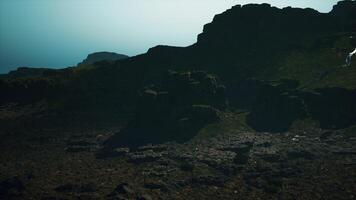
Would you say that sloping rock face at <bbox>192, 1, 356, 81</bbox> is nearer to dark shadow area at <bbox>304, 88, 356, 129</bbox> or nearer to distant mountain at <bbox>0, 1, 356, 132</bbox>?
distant mountain at <bbox>0, 1, 356, 132</bbox>

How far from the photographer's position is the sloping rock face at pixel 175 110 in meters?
125

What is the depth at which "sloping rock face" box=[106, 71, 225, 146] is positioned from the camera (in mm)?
124969

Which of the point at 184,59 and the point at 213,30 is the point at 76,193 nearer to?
the point at 184,59

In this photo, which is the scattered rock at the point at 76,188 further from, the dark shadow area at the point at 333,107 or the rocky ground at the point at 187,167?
the dark shadow area at the point at 333,107

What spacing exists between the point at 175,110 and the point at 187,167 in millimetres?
39517

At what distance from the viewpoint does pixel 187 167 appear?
3794 inches

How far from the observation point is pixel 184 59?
17450 centimetres

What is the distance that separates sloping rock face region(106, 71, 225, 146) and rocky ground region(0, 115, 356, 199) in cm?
794

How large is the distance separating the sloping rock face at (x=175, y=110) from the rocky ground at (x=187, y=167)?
7.94 m

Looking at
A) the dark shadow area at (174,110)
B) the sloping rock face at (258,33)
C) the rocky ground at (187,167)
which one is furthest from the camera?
the sloping rock face at (258,33)

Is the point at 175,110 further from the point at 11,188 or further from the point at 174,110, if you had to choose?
the point at 11,188

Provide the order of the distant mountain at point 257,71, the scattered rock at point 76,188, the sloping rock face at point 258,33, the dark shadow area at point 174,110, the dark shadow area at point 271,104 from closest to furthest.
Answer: the scattered rock at point 76,188 < the dark shadow area at point 174,110 < the dark shadow area at point 271,104 < the distant mountain at point 257,71 < the sloping rock face at point 258,33

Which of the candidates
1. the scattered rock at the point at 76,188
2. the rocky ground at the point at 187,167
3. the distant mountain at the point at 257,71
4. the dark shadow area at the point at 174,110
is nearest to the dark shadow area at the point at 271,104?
the distant mountain at the point at 257,71

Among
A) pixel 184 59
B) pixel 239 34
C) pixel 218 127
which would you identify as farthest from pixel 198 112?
pixel 239 34
